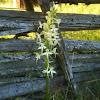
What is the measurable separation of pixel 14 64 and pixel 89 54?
1208mm

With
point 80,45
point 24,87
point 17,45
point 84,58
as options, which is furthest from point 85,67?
point 17,45

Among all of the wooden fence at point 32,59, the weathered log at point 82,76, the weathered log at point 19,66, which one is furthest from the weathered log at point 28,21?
the weathered log at point 82,76

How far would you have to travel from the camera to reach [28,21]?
294cm

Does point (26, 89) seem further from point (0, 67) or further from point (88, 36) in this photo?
point (88, 36)

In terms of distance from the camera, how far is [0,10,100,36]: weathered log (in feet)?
9.16

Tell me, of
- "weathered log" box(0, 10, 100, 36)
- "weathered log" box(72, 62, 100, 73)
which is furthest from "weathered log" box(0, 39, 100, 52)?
"weathered log" box(72, 62, 100, 73)

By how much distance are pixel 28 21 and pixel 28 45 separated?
0.98ft

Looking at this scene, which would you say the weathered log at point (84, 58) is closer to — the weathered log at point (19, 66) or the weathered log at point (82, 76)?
the weathered log at point (82, 76)

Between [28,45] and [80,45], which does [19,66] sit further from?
[80,45]

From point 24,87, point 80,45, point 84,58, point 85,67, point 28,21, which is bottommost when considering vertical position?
point 24,87

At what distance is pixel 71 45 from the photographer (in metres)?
3.26

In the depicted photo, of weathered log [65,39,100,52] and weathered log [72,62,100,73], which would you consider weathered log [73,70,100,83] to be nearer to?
weathered log [72,62,100,73]

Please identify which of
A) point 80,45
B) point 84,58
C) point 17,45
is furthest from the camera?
point 84,58

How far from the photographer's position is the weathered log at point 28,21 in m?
2.79
